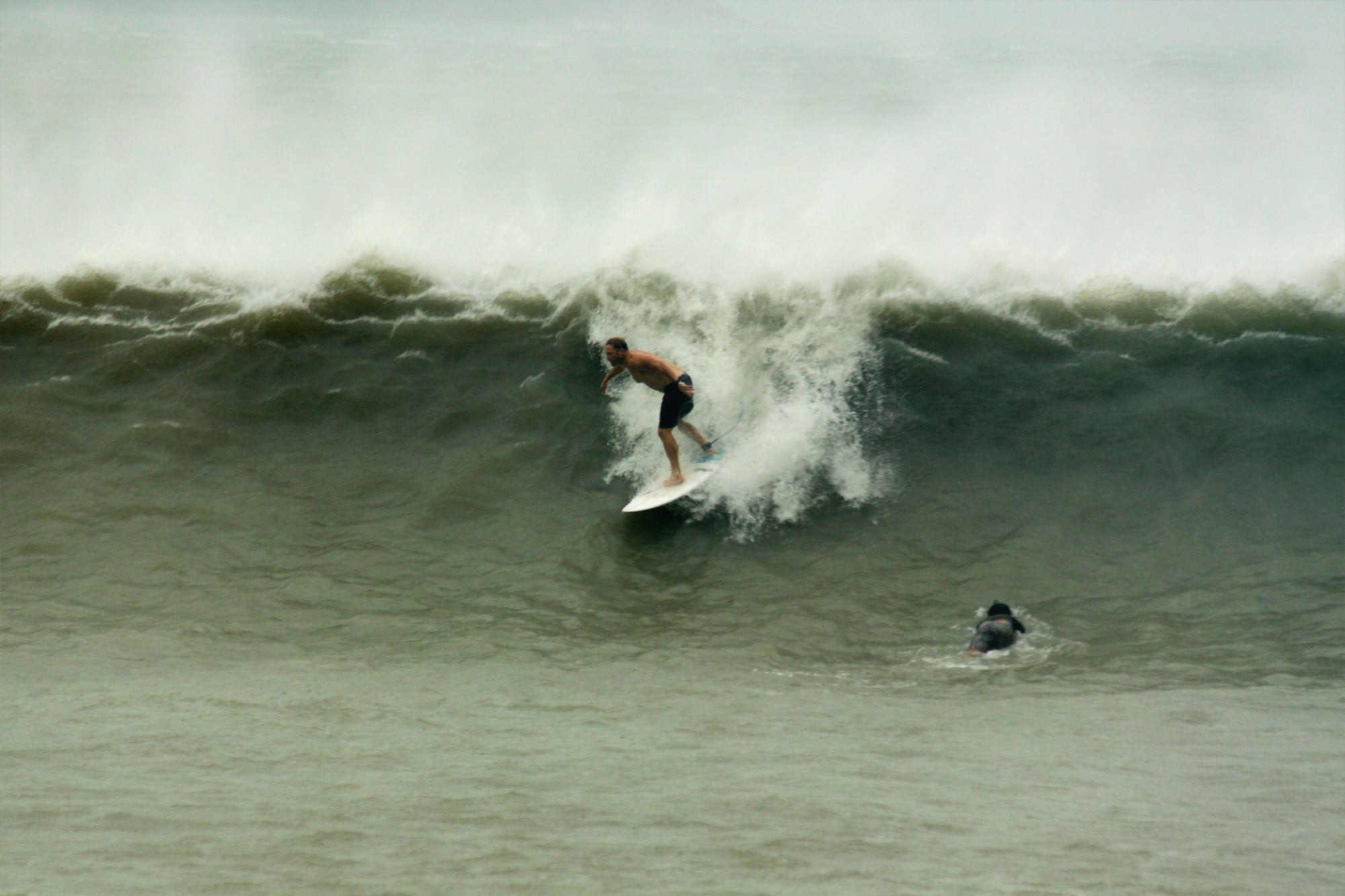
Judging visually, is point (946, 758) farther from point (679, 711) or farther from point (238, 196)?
point (238, 196)

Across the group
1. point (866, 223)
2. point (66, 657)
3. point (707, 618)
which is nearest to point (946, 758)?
point (707, 618)

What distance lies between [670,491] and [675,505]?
0.18 m

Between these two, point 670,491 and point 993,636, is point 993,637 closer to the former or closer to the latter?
point 993,636

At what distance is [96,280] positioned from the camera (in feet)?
39.9

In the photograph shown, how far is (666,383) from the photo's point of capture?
8.89 m

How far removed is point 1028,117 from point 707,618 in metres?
12.1

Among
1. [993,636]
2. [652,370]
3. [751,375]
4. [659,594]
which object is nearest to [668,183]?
[751,375]

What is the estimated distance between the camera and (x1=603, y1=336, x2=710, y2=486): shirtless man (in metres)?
8.77

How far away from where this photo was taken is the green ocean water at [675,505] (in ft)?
12.1

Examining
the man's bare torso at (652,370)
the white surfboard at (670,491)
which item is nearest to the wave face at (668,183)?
the man's bare torso at (652,370)

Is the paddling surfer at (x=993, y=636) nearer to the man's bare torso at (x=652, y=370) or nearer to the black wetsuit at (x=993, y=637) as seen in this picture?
the black wetsuit at (x=993, y=637)

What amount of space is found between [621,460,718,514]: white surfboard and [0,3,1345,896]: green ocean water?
164 millimetres

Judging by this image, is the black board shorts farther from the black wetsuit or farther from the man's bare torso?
the black wetsuit

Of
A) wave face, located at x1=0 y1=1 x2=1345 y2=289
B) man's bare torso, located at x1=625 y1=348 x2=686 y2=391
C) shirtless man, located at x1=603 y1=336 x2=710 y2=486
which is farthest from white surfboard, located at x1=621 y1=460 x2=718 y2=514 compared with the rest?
Result: wave face, located at x1=0 y1=1 x2=1345 y2=289
